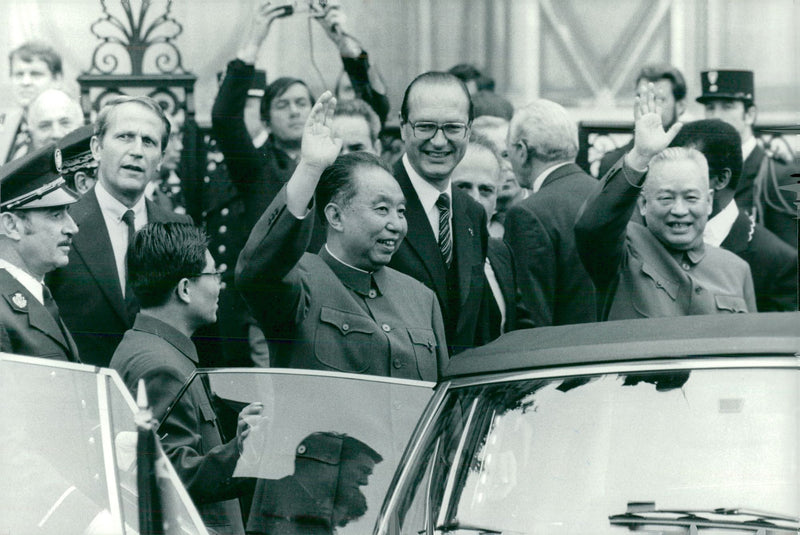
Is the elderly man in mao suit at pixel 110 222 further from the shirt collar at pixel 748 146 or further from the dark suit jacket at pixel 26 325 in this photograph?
the shirt collar at pixel 748 146

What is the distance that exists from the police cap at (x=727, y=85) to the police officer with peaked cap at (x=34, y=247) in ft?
8.49

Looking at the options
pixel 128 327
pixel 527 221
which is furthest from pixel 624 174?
pixel 128 327

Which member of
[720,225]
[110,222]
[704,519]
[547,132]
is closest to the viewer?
[704,519]

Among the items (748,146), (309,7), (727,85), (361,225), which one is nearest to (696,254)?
(727,85)

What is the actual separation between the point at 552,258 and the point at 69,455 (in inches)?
95.4

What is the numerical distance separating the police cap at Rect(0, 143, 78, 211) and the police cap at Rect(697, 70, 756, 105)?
257cm

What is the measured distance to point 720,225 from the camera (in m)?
5.46

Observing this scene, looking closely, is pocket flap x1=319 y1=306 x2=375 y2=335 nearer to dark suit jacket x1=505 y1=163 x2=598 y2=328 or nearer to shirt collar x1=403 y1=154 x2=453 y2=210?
shirt collar x1=403 y1=154 x2=453 y2=210

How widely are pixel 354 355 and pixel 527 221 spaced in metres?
1.07

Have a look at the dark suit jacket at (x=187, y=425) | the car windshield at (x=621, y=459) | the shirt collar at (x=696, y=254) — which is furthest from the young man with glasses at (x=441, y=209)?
the car windshield at (x=621, y=459)

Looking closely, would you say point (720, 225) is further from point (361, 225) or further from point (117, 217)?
point (117, 217)

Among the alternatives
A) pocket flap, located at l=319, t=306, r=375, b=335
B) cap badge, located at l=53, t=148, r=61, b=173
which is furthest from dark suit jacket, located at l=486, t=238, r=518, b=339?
cap badge, located at l=53, t=148, r=61, b=173

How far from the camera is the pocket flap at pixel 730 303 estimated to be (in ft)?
16.3

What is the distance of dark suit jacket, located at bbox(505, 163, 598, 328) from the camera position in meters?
4.97
